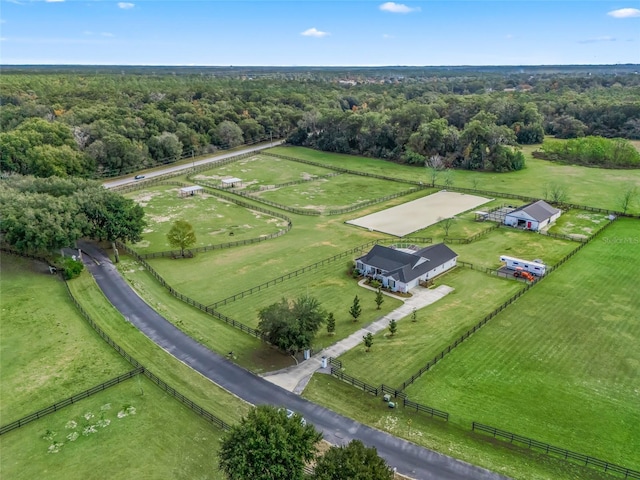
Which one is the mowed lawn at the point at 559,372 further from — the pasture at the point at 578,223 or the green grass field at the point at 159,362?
the pasture at the point at 578,223

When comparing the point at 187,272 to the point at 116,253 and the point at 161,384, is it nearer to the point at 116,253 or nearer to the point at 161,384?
the point at 116,253

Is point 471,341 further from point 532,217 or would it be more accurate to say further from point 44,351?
point 44,351

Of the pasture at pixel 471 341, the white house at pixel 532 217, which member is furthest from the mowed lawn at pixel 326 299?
the white house at pixel 532 217

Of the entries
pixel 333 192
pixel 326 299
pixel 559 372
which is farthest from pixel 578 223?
pixel 326 299

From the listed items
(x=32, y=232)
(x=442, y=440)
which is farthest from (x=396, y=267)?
(x=32, y=232)

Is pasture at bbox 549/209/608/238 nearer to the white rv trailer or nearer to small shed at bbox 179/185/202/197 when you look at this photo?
the white rv trailer

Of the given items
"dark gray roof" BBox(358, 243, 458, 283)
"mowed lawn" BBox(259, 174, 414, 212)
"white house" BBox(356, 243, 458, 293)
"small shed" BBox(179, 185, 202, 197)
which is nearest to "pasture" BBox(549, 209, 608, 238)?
"white house" BBox(356, 243, 458, 293)
